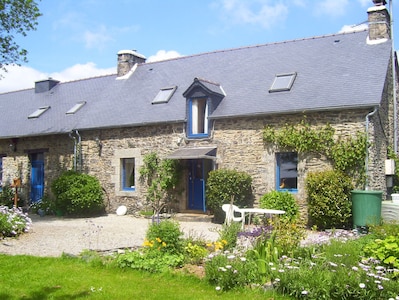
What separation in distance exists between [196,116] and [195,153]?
151 cm

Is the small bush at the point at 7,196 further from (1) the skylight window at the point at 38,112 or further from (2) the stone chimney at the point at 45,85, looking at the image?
(2) the stone chimney at the point at 45,85

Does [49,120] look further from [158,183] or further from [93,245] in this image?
[93,245]

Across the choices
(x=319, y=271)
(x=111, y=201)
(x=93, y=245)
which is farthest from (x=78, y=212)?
(x=319, y=271)

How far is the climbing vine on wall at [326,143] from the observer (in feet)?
38.4

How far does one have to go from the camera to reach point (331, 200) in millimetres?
11289

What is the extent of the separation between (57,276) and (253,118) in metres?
8.50

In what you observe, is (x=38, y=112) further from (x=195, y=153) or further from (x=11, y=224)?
(x=11, y=224)

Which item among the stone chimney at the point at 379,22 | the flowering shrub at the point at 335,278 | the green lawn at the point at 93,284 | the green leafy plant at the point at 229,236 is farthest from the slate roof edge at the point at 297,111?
the green lawn at the point at 93,284

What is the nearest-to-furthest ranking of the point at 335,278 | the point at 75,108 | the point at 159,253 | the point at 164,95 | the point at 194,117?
the point at 335,278
the point at 159,253
the point at 194,117
the point at 164,95
the point at 75,108

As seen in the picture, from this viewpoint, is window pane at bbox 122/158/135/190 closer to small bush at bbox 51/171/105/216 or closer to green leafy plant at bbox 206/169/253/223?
small bush at bbox 51/171/105/216

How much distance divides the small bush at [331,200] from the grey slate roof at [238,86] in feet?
6.84

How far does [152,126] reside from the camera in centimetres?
1543

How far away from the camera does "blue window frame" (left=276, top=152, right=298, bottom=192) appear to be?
42.1 feet

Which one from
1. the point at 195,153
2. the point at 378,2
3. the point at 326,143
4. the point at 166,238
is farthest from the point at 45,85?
the point at 166,238
